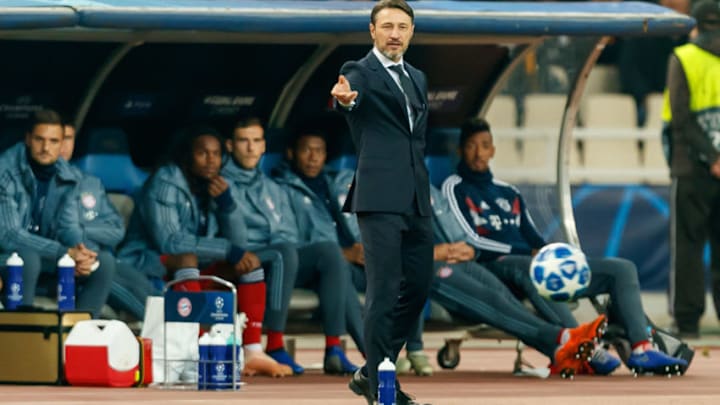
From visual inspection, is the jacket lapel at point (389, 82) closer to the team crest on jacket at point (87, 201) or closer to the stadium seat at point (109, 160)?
the team crest on jacket at point (87, 201)

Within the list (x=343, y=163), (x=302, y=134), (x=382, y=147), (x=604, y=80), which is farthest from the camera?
(x=604, y=80)

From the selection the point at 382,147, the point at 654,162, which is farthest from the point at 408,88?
the point at 654,162

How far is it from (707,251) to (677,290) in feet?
5.53

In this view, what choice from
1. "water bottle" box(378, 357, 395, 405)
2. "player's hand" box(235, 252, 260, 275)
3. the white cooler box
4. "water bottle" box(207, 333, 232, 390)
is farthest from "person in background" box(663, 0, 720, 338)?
"water bottle" box(378, 357, 395, 405)

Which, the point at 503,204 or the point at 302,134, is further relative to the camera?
the point at 503,204

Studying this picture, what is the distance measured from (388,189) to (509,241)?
379 centimetres

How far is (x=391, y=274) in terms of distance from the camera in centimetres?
1157

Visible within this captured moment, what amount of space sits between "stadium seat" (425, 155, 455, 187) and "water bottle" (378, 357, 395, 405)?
467 cm

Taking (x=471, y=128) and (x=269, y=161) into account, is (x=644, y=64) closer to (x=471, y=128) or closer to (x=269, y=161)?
(x=471, y=128)

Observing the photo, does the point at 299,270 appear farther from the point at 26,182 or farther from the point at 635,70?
the point at 635,70

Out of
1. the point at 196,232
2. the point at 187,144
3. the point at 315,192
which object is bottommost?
the point at 196,232

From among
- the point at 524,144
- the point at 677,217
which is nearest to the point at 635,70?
the point at 677,217

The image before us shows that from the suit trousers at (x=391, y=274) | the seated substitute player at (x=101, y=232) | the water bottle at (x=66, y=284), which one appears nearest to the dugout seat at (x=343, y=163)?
the seated substitute player at (x=101, y=232)

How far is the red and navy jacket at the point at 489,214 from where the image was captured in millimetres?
15266
